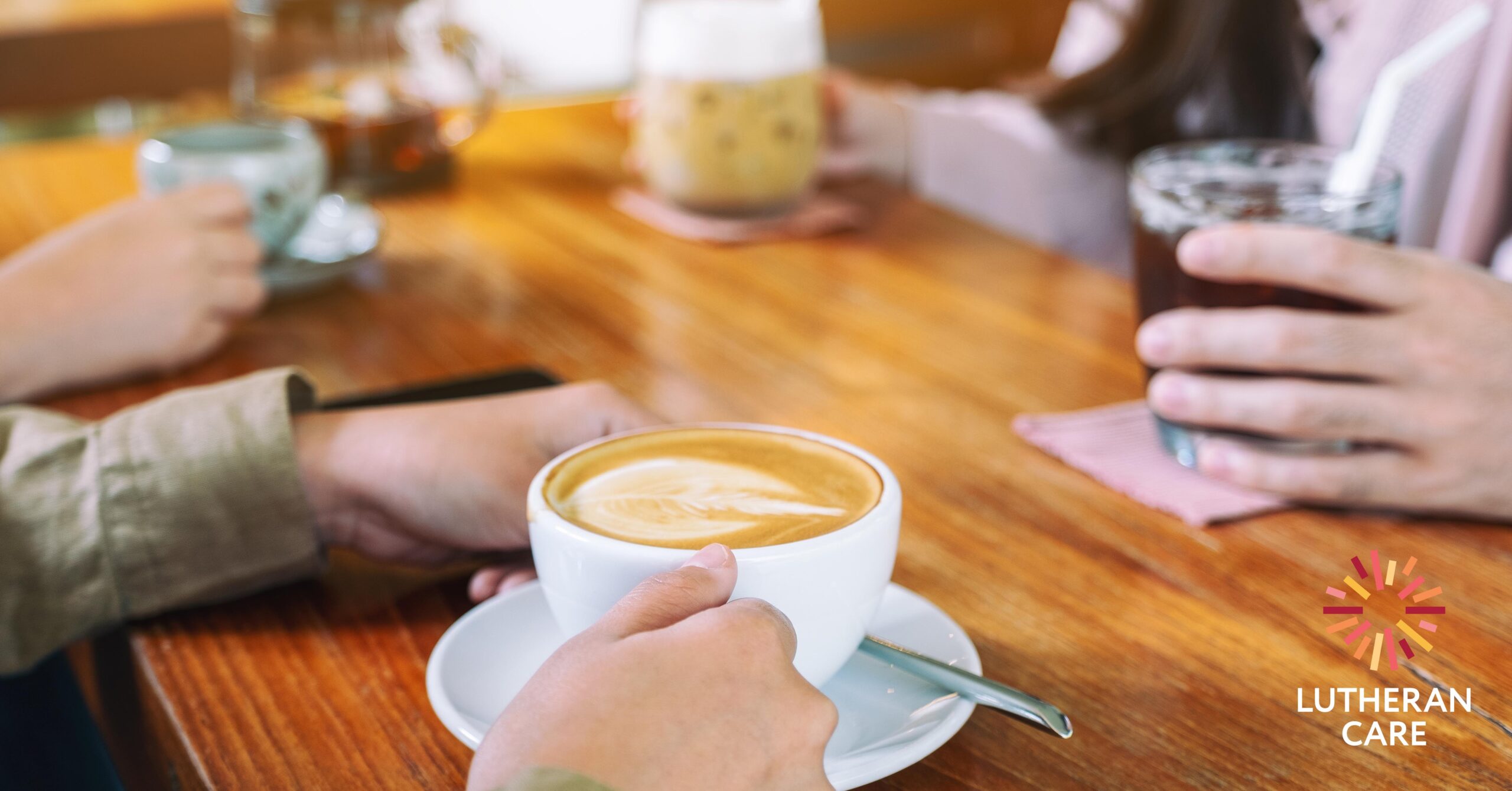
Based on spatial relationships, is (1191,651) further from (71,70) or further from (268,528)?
(71,70)

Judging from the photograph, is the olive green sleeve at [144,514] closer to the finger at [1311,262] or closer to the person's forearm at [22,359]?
the person's forearm at [22,359]

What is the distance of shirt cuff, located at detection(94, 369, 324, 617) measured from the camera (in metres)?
0.61

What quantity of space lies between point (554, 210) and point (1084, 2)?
0.92 metres

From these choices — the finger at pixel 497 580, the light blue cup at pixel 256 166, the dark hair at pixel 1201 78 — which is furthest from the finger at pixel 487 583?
the dark hair at pixel 1201 78

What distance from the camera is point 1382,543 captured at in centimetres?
67

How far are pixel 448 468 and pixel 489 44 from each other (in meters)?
0.82

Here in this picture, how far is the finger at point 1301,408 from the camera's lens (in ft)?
2.31

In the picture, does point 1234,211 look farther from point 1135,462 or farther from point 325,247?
point 325,247

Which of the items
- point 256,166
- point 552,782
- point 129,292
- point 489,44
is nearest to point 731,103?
point 489,44

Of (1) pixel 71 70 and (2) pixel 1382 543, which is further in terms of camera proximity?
(1) pixel 71 70

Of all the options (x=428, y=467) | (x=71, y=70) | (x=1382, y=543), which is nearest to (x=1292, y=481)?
(x=1382, y=543)

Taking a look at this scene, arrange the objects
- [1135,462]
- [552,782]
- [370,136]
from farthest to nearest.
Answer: [370,136] → [1135,462] → [552,782]

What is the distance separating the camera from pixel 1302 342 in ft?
2.30

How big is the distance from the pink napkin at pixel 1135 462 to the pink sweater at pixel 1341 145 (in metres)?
0.47
